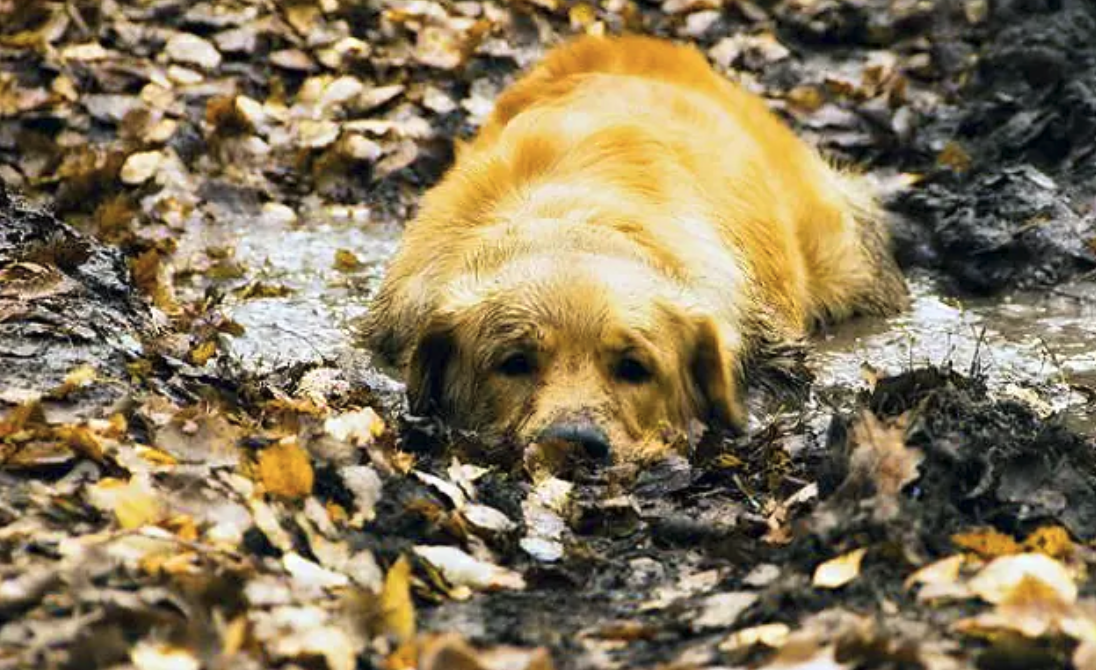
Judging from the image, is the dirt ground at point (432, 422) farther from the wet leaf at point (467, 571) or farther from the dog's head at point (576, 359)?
the dog's head at point (576, 359)

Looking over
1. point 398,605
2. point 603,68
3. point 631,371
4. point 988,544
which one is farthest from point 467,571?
point 603,68

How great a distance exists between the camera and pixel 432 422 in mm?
5406

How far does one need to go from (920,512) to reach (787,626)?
0.59m

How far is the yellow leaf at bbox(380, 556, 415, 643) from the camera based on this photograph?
3.55 metres

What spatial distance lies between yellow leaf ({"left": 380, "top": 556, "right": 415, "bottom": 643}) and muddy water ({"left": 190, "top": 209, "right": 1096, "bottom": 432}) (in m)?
2.33

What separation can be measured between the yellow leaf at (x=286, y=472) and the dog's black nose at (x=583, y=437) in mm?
1160

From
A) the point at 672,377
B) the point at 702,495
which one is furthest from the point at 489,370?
the point at 702,495

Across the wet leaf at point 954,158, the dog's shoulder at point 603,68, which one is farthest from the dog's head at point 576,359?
the wet leaf at point 954,158

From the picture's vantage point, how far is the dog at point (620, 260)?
5547 mm

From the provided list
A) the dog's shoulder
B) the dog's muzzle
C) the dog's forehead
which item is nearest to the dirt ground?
the dog's muzzle

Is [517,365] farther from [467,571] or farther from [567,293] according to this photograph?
[467,571]

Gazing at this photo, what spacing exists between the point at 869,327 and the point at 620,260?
5.63ft

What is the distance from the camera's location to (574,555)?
14.0ft

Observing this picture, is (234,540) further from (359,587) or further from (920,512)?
(920,512)
